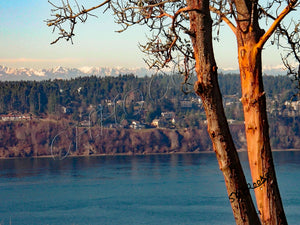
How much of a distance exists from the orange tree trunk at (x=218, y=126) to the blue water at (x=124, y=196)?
23458 mm

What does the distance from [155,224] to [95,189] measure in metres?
16.2

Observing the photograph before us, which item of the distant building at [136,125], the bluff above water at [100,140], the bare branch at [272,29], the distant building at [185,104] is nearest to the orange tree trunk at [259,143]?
the bare branch at [272,29]

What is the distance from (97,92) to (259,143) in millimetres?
106855

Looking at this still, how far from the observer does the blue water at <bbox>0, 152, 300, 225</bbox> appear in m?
29.5

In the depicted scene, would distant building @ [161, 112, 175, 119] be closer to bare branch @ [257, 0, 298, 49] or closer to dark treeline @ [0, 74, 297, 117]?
Result: dark treeline @ [0, 74, 297, 117]

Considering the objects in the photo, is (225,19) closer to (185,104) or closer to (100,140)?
(100,140)

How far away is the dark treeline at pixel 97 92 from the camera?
10131 centimetres

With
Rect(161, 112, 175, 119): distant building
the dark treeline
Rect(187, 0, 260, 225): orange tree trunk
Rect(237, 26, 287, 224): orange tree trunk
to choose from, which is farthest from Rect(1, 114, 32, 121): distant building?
Rect(187, 0, 260, 225): orange tree trunk

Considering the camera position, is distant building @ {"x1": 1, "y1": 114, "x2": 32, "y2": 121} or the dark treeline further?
the dark treeline

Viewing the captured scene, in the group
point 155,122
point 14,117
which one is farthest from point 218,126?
point 14,117

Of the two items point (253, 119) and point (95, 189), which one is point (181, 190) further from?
point (253, 119)

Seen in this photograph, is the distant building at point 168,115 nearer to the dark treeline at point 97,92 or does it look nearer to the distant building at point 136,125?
the dark treeline at point 97,92

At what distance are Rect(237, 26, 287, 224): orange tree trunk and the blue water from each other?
23161 millimetres

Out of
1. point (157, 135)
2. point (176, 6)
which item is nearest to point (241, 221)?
point (176, 6)
